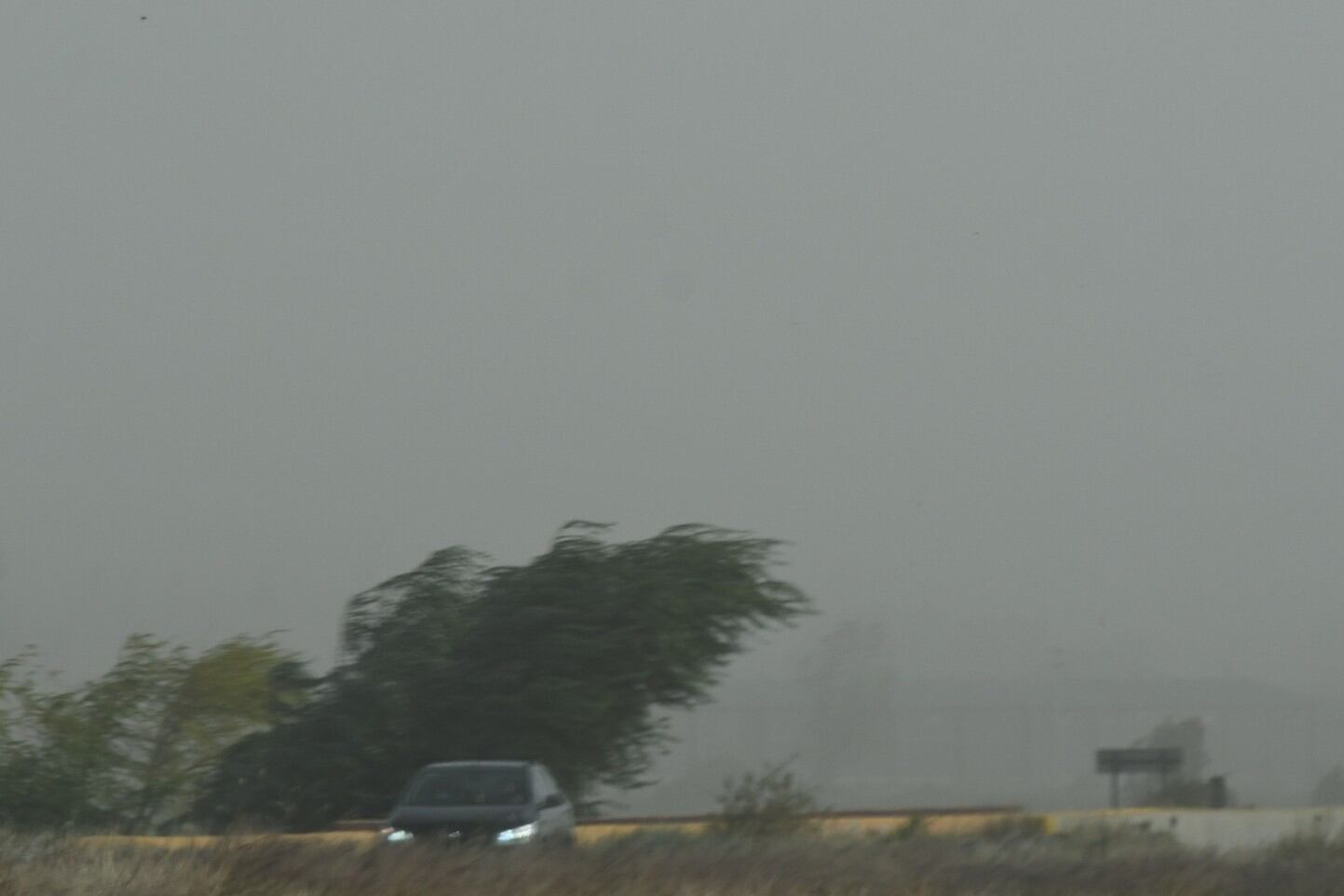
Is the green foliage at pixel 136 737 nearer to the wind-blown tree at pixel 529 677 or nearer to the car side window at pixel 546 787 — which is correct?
the wind-blown tree at pixel 529 677

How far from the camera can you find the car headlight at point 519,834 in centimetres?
2083

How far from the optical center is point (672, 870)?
15578 millimetres

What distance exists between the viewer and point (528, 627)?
37312mm

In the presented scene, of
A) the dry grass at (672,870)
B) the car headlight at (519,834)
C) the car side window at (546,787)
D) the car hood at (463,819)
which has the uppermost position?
the car side window at (546,787)

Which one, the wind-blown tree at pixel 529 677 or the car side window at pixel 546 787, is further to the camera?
the wind-blown tree at pixel 529 677

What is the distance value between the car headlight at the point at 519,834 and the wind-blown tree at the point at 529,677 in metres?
14.8

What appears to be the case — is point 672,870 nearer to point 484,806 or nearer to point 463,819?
point 463,819

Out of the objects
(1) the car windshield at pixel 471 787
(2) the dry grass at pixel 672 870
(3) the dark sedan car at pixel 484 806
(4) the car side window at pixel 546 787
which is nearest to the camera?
(2) the dry grass at pixel 672 870

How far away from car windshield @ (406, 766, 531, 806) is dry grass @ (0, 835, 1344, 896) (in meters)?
1.99

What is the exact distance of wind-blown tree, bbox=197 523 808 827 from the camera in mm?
36719

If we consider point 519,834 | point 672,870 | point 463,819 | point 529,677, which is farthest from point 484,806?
point 529,677

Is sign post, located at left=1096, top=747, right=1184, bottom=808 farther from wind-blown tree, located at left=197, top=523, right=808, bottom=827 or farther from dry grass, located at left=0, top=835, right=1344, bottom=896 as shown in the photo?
dry grass, located at left=0, top=835, right=1344, bottom=896

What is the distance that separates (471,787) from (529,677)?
1473 cm

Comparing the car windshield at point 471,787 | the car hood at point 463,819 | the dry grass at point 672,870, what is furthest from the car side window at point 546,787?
the dry grass at point 672,870
